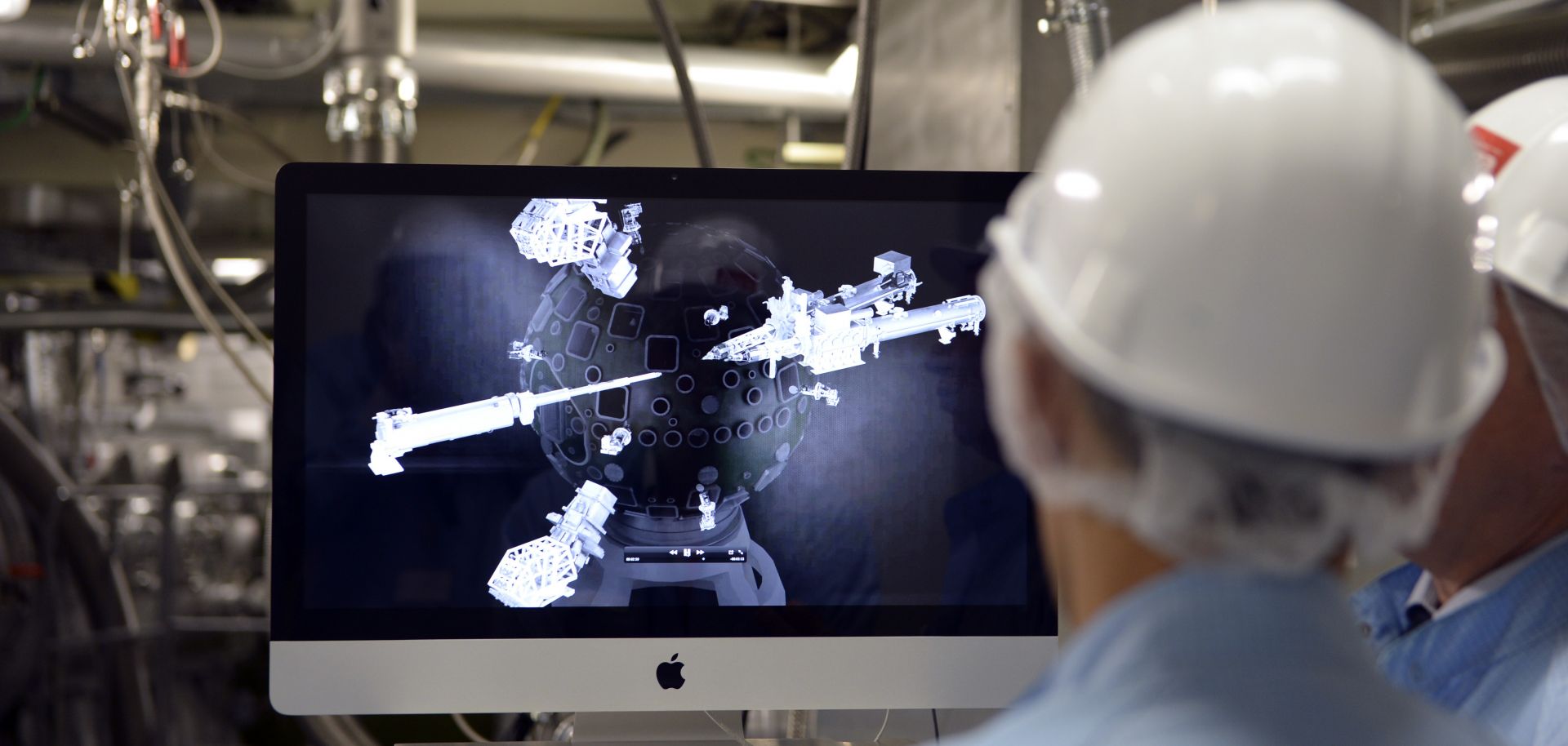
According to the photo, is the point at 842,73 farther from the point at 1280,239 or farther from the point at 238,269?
the point at 238,269

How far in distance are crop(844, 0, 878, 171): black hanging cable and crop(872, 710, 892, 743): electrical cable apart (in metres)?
0.59

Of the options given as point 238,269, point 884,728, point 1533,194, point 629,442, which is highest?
point 1533,194

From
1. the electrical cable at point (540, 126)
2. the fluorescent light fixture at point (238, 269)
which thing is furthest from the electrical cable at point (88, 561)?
the fluorescent light fixture at point (238, 269)

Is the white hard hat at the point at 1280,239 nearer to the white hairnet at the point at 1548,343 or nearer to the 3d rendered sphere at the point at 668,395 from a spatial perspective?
the white hairnet at the point at 1548,343

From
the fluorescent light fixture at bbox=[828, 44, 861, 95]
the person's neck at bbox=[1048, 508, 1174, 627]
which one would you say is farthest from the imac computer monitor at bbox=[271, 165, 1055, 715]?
the fluorescent light fixture at bbox=[828, 44, 861, 95]

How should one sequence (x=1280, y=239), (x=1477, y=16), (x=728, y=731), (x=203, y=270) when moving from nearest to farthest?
(x=1280, y=239)
(x=728, y=731)
(x=203, y=270)
(x=1477, y=16)

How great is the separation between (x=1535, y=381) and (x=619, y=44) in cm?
277

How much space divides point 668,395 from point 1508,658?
688 mm

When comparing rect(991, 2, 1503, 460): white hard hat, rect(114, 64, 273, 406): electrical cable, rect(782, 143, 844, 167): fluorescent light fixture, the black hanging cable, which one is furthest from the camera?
rect(782, 143, 844, 167): fluorescent light fixture

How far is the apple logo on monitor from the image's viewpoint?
114 centimetres

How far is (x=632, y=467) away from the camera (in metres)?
1.15

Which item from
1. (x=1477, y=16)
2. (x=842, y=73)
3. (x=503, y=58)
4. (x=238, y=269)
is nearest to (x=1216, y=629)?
(x=1477, y=16)

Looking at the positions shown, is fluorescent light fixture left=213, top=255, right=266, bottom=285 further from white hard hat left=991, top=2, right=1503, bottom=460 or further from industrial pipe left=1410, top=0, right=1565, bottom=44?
white hard hat left=991, top=2, right=1503, bottom=460

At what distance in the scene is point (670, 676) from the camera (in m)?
1.15
